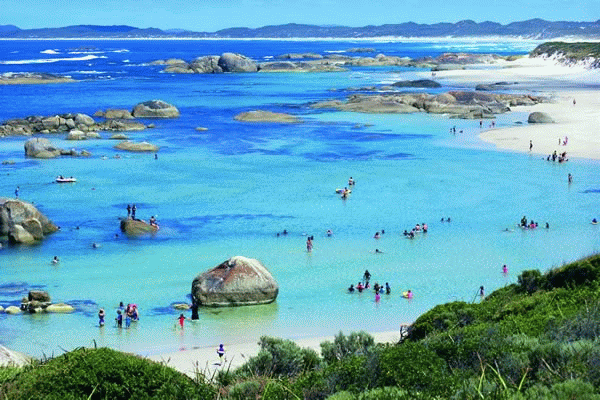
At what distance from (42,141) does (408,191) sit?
2647cm

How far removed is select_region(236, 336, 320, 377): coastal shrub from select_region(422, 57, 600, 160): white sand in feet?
143

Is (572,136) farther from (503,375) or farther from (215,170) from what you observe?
(503,375)

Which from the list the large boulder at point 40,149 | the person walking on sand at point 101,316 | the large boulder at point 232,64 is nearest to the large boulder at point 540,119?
the large boulder at point 40,149

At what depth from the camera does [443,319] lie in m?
18.8

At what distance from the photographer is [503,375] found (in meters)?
11.6

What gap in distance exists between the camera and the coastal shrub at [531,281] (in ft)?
67.6

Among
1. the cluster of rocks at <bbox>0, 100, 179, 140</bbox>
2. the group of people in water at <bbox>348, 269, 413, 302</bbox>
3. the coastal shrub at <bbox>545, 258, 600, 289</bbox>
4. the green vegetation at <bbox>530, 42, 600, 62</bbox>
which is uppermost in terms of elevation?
the coastal shrub at <bbox>545, 258, 600, 289</bbox>

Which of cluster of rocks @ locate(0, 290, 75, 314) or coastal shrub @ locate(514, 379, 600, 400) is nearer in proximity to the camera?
coastal shrub @ locate(514, 379, 600, 400)

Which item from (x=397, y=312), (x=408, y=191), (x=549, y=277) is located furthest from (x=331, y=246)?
(x=549, y=277)

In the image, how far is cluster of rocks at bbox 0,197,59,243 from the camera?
3644 centimetres

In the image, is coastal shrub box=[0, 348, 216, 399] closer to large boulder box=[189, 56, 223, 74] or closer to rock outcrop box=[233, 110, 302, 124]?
rock outcrop box=[233, 110, 302, 124]

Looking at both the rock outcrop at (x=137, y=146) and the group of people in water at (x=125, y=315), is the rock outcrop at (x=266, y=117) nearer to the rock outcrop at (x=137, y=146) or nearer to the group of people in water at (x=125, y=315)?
the rock outcrop at (x=137, y=146)

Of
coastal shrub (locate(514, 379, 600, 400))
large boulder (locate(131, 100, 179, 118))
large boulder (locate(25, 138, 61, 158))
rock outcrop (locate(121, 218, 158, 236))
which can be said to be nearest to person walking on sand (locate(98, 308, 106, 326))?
rock outcrop (locate(121, 218, 158, 236))

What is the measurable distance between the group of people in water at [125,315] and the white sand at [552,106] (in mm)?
37224
